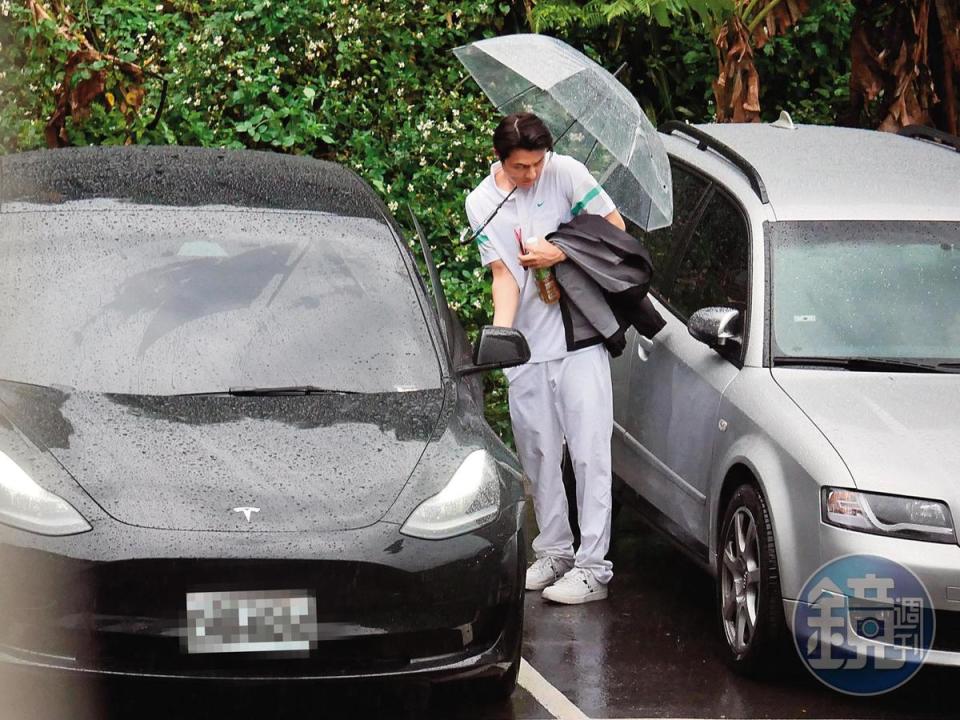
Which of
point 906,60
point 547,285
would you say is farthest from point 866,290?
point 906,60

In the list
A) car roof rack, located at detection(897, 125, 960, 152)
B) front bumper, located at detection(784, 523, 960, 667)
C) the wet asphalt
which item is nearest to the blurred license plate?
the wet asphalt

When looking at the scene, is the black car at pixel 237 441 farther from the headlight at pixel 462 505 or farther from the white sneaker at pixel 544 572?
the white sneaker at pixel 544 572

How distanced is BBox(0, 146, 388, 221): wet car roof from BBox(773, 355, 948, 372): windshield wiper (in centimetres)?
163

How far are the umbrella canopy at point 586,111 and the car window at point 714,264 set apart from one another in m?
0.28

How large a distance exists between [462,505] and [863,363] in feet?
→ 6.47

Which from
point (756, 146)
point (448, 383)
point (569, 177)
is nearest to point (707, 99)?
point (756, 146)

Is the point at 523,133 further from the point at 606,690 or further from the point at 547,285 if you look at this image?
the point at 606,690

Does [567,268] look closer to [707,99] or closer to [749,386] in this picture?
[749,386]

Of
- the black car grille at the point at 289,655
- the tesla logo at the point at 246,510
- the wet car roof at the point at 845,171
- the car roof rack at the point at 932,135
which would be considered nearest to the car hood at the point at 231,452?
the tesla logo at the point at 246,510

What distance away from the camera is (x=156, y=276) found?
5992mm

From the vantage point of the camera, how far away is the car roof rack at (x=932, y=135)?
8094mm

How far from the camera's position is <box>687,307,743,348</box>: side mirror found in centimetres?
663

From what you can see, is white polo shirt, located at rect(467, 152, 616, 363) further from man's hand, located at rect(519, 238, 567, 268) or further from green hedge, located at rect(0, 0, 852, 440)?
green hedge, located at rect(0, 0, 852, 440)

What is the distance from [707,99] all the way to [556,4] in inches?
61.3
